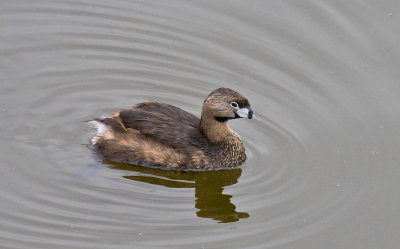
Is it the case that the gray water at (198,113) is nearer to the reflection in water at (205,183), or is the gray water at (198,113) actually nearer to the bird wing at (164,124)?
the reflection in water at (205,183)

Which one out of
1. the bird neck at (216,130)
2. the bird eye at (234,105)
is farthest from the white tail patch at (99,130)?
the bird eye at (234,105)

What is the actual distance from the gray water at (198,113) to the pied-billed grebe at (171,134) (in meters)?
0.17

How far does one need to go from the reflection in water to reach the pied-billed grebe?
0.08 m

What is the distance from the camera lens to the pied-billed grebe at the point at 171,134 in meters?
10.5

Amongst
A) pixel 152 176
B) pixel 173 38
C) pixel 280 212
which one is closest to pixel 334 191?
pixel 280 212

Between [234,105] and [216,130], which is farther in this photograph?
[216,130]

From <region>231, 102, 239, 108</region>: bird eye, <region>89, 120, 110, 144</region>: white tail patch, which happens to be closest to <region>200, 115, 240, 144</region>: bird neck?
<region>231, 102, 239, 108</region>: bird eye

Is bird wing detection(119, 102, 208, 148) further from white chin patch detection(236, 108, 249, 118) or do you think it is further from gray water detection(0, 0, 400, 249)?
white chin patch detection(236, 108, 249, 118)

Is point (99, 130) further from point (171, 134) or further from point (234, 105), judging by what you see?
point (234, 105)

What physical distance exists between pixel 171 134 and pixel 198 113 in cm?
124

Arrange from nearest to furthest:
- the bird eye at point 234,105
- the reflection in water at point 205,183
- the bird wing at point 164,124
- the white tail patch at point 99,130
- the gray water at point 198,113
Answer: the gray water at point 198,113 → the reflection in water at point 205,183 → the bird wing at point 164,124 → the bird eye at point 234,105 → the white tail patch at point 99,130

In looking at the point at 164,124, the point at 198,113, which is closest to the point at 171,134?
the point at 164,124

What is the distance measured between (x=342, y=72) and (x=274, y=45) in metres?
1.05

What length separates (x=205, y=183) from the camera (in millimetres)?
10641
